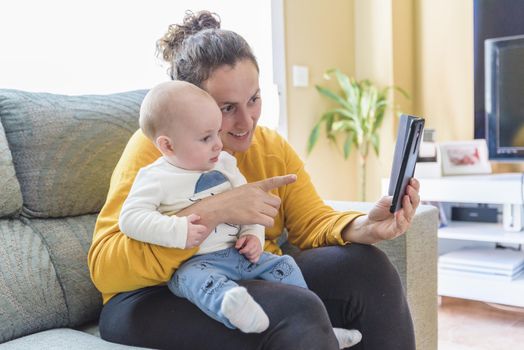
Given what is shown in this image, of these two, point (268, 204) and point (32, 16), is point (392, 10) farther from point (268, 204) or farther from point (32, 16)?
point (268, 204)

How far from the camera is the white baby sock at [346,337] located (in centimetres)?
112

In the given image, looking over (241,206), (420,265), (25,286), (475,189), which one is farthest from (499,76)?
(25,286)

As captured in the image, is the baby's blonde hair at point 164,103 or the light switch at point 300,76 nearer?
the baby's blonde hair at point 164,103

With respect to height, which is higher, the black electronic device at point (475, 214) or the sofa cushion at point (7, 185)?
the sofa cushion at point (7, 185)

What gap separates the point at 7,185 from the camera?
4.25 ft

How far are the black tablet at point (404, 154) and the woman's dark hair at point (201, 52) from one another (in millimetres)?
335

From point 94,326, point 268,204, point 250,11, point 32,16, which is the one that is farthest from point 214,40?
point 250,11

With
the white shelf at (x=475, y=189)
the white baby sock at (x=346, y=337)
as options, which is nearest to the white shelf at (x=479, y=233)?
the white shelf at (x=475, y=189)

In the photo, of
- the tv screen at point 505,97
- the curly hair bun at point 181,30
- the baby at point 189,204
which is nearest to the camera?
the baby at point 189,204

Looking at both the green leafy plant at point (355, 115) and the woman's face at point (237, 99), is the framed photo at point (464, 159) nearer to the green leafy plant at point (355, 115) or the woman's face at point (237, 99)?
the green leafy plant at point (355, 115)

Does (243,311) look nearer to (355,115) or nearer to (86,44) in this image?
(86,44)

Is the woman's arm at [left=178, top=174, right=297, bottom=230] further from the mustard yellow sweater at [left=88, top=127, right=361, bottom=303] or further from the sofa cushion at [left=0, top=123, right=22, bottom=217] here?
the sofa cushion at [left=0, top=123, right=22, bottom=217]

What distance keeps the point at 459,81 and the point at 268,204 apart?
7.65 ft

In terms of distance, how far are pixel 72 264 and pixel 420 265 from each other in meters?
0.83
